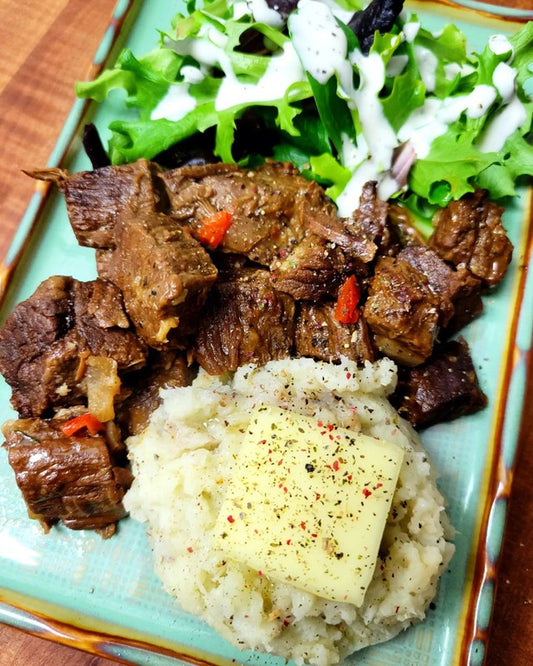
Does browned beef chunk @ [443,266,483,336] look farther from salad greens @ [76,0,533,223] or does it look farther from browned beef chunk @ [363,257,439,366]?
salad greens @ [76,0,533,223]

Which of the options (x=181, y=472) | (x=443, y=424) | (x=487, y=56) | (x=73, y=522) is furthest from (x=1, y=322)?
(x=487, y=56)

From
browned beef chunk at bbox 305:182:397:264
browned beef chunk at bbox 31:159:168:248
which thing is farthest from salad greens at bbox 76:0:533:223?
browned beef chunk at bbox 31:159:168:248

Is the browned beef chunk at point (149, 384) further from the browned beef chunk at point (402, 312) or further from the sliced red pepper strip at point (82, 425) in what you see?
the browned beef chunk at point (402, 312)

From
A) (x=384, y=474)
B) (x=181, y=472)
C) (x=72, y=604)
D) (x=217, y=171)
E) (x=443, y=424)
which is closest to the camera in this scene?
(x=384, y=474)

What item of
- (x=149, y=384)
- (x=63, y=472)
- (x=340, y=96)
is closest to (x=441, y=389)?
(x=149, y=384)

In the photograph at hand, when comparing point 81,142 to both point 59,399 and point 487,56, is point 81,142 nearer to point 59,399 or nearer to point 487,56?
point 59,399

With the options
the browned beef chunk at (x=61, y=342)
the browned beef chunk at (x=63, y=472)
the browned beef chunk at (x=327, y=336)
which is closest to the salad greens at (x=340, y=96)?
the browned beef chunk at (x=327, y=336)

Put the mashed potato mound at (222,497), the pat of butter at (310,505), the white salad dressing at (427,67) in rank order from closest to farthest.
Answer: the pat of butter at (310,505) < the mashed potato mound at (222,497) < the white salad dressing at (427,67)
